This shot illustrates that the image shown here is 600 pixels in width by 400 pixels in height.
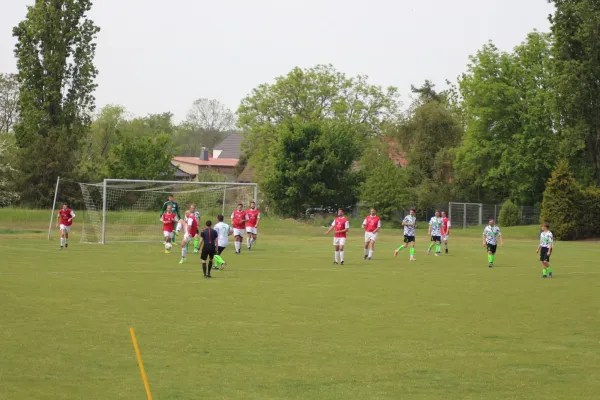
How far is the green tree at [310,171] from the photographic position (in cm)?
7462

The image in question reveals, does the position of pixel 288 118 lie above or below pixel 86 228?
above

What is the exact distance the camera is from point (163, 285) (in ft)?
70.6

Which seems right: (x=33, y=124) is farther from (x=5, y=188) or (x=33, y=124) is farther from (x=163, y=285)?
(x=163, y=285)

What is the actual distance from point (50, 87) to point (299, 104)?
32.9 meters

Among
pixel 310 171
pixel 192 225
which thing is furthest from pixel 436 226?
pixel 310 171

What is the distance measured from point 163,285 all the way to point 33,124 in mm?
46005

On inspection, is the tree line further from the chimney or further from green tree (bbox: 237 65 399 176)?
the chimney

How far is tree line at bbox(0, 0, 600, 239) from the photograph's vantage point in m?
59.6

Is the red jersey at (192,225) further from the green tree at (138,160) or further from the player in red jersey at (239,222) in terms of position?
the green tree at (138,160)

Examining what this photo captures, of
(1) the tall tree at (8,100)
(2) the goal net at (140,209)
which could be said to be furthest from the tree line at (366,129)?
(2) the goal net at (140,209)

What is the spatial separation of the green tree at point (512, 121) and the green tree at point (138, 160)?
26.3 meters

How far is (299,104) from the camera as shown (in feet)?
300

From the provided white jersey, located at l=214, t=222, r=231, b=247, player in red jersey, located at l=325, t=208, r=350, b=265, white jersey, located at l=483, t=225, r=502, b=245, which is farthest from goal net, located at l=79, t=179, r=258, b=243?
white jersey, located at l=483, t=225, r=502, b=245

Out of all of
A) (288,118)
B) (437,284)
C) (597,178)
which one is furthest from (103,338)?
(288,118)
